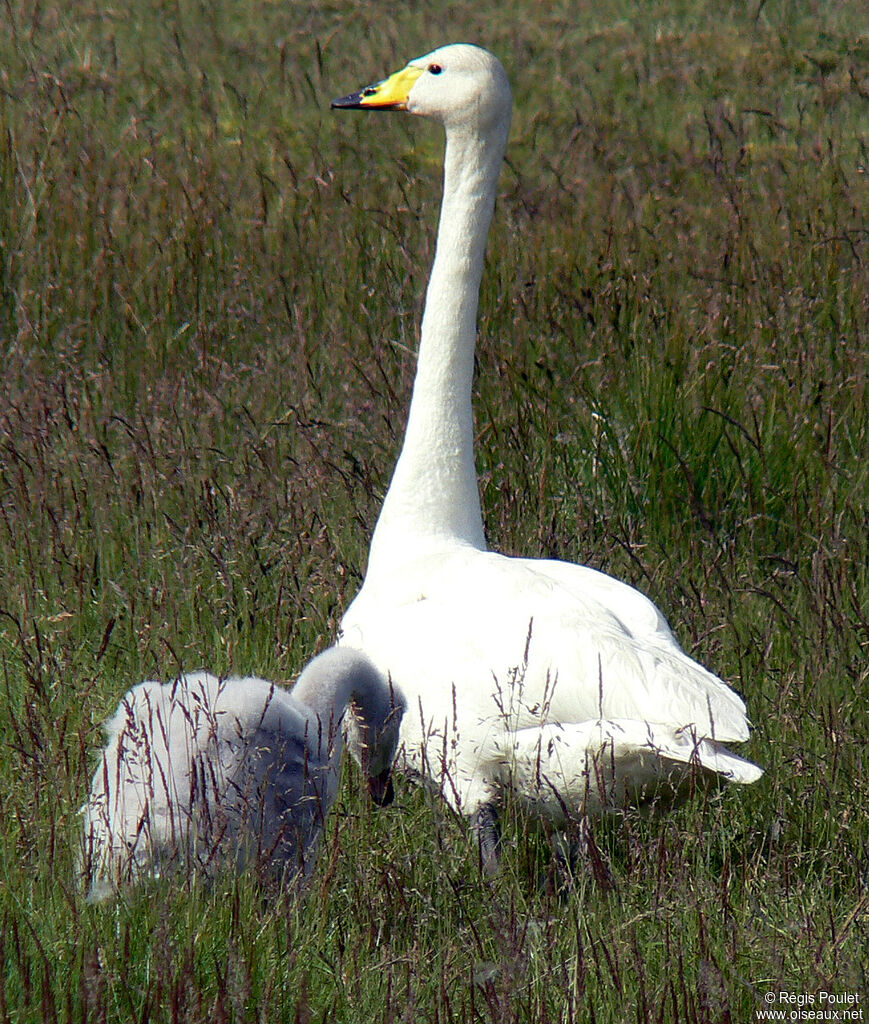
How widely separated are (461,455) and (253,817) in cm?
144

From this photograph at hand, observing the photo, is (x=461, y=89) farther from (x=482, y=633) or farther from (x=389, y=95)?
(x=482, y=633)

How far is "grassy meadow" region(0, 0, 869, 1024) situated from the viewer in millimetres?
2740

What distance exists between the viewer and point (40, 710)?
3.78m

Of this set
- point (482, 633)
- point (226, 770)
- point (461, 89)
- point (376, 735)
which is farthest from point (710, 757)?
point (461, 89)

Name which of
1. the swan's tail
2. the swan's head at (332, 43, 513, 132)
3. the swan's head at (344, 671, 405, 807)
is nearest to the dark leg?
the swan's head at (344, 671, 405, 807)

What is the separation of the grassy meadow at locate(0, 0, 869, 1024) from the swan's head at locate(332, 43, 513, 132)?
128 cm

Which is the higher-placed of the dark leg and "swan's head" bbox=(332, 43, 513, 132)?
"swan's head" bbox=(332, 43, 513, 132)

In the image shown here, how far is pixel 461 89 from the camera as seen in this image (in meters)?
4.37

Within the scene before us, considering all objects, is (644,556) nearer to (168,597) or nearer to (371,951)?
(168,597)

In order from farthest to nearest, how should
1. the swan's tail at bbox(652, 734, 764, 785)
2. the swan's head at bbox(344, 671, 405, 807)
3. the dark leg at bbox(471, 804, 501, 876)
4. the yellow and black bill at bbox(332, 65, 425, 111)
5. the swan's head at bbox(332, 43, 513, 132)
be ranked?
the yellow and black bill at bbox(332, 65, 425, 111) → the swan's head at bbox(332, 43, 513, 132) → the swan's head at bbox(344, 671, 405, 807) → the dark leg at bbox(471, 804, 501, 876) → the swan's tail at bbox(652, 734, 764, 785)

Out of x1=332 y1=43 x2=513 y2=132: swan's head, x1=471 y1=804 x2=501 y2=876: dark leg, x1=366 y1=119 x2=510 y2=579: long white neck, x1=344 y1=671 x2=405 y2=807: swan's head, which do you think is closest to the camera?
x1=471 y1=804 x2=501 y2=876: dark leg

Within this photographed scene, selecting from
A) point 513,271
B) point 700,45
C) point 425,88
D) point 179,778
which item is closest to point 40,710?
point 179,778

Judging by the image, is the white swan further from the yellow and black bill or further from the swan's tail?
the yellow and black bill

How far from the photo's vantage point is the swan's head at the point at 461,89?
4.36m
